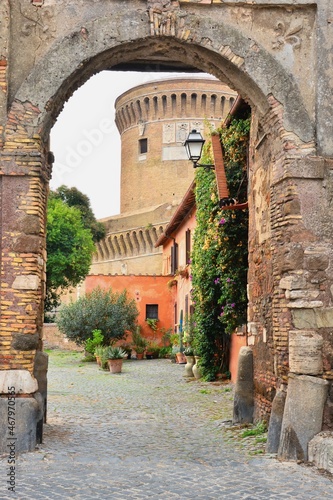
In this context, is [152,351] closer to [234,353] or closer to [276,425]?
[234,353]

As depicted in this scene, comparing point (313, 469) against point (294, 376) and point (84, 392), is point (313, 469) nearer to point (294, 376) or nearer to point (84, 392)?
point (294, 376)

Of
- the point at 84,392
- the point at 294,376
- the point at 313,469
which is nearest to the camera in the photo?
the point at 313,469

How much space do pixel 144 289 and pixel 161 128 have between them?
20.4m

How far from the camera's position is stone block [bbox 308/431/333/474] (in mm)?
6180

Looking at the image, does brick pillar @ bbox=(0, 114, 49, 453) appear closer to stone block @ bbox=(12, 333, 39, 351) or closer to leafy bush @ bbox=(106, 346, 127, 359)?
stone block @ bbox=(12, 333, 39, 351)

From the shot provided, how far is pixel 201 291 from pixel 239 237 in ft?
11.0

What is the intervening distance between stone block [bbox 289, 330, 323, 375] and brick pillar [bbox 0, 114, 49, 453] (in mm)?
2861

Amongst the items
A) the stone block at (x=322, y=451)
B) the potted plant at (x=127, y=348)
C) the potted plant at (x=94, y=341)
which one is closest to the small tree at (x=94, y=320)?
the potted plant at (x=94, y=341)

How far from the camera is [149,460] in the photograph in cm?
680

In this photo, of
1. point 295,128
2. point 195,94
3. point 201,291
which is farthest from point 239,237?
point 195,94

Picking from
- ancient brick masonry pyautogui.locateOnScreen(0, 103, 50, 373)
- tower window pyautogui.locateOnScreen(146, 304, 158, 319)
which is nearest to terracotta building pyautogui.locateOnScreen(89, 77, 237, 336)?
tower window pyautogui.locateOnScreen(146, 304, 158, 319)

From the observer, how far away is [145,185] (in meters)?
48.4

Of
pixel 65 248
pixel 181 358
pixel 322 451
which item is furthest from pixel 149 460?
pixel 65 248

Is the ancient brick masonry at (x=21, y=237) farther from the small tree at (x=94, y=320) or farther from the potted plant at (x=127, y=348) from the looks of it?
the potted plant at (x=127, y=348)
